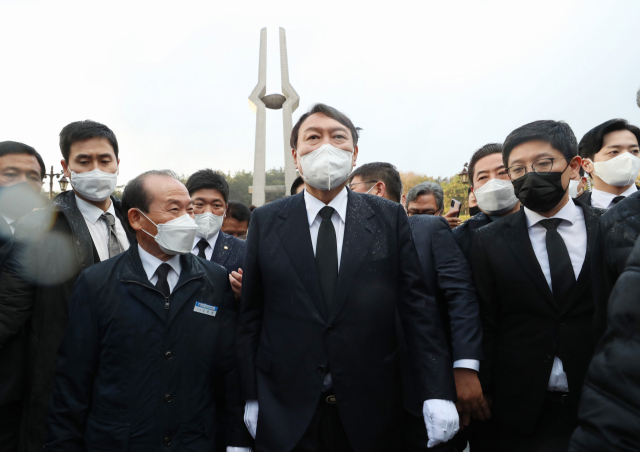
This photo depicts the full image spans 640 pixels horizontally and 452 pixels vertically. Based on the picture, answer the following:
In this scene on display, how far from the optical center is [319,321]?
6.08 ft

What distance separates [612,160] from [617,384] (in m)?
3.37

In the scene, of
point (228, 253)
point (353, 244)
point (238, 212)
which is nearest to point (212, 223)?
point (228, 253)

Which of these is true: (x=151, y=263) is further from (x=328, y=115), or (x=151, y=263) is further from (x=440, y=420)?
(x=440, y=420)

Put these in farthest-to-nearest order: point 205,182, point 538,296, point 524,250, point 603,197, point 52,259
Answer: point 205,182
point 603,197
point 52,259
point 524,250
point 538,296

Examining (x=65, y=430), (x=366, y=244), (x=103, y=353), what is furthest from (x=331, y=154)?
(x=65, y=430)

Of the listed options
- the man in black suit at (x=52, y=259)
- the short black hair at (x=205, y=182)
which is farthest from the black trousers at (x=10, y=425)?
the short black hair at (x=205, y=182)

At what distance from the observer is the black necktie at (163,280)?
217 cm

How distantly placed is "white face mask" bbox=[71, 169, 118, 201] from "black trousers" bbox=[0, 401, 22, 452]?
1.34 m

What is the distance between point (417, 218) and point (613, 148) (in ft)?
7.49

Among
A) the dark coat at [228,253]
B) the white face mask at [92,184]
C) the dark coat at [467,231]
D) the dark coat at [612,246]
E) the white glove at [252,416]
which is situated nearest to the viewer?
the dark coat at [612,246]

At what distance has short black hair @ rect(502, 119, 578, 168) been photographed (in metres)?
2.18

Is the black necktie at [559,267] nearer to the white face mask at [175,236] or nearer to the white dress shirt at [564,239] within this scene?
the white dress shirt at [564,239]

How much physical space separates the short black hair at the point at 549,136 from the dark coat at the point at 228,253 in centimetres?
222

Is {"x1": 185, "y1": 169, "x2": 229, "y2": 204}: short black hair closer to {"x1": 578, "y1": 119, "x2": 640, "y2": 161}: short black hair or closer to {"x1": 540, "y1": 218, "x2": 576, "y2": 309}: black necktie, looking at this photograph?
{"x1": 540, "y1": 218, "x2": 576, "y2": 309}: black necktie
